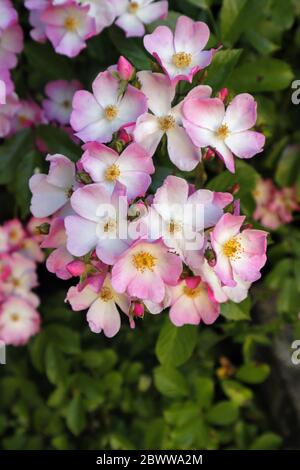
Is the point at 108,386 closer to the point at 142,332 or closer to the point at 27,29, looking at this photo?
the point at 142,332

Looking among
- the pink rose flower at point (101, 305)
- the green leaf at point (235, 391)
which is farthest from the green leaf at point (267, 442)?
the pink rose flower at point (101, 305)

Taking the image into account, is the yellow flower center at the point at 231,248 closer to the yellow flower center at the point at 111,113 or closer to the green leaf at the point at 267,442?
the yellow flower center at the point at 111,113

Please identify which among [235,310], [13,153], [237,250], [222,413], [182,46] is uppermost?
[182,46]

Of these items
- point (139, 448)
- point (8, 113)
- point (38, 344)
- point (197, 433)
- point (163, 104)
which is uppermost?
point (163, 104)

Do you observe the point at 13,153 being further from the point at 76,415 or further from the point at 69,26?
the point at 76,415

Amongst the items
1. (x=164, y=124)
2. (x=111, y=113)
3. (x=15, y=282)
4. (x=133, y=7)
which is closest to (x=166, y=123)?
(x=164, y=124)
